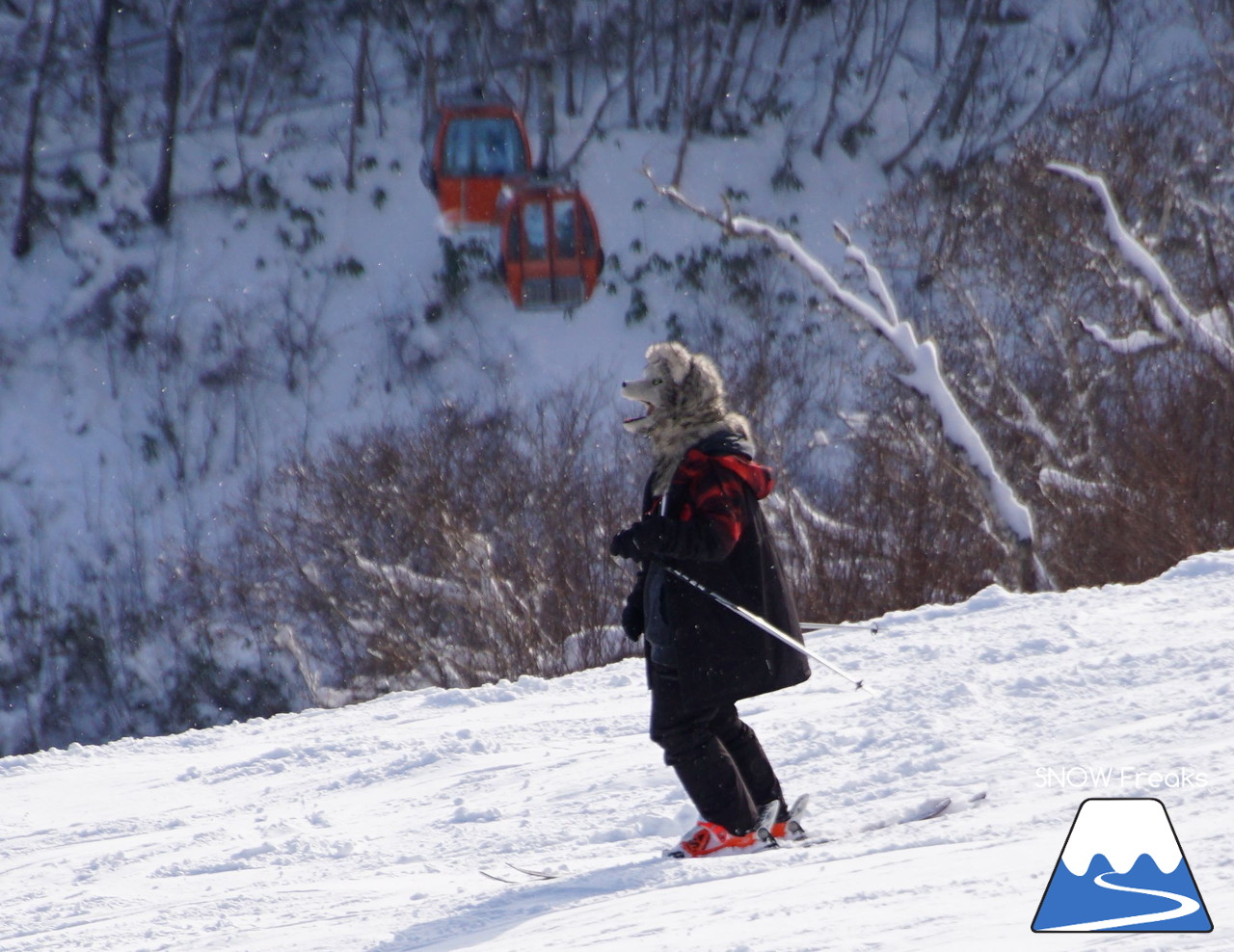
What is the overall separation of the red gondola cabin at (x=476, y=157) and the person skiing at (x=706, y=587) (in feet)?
68.3

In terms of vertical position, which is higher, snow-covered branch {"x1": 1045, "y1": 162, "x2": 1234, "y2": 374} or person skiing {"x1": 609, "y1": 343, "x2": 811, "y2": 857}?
snow-covered branch {"x1": 1045, "y1": 162, "x2": 1234, "y2": 374}

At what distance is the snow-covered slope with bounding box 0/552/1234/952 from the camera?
310 centimetres

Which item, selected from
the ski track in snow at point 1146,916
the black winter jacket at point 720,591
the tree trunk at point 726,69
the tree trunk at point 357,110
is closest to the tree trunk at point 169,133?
the tree trunk at point 357,110

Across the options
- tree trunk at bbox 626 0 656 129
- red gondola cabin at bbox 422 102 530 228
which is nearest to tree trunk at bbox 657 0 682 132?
tree trunk at bbox 626 0 656 129

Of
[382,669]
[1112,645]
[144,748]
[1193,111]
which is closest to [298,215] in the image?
[382,669]

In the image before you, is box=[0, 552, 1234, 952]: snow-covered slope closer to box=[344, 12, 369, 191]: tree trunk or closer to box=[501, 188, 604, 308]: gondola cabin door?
box=[501, 188, 604, 308]: gondola cabin door

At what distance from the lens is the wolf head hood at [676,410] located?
3561 millimetres

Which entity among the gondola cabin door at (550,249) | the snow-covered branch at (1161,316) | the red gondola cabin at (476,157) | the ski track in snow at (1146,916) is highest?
the red gondola cabin at (476,157)

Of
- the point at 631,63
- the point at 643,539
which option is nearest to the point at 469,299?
the point at 631,63

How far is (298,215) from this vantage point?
26.1 metres

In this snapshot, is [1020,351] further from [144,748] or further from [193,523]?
[144,748]

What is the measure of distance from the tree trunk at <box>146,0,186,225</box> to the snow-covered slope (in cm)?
2162

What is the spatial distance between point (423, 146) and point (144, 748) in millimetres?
21352

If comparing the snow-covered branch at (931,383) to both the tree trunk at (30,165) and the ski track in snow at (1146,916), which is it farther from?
the tree trunk at (30,165)
